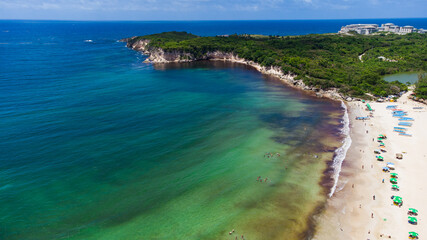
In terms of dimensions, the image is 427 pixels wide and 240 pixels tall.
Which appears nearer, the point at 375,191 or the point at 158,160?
the point at 375,191

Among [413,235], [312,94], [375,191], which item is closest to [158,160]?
[375,191]

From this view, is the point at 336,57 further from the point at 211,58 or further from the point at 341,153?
the point at 341,153

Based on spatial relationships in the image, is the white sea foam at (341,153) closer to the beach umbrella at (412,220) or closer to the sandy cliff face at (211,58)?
the beach umbrella at (412,220)

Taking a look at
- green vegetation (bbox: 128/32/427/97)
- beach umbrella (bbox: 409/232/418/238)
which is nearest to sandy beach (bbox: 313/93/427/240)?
beach umbrella (bbox: 409/232/418/238)

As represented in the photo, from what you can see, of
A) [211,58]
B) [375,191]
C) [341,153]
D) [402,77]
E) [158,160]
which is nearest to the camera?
[375,191]

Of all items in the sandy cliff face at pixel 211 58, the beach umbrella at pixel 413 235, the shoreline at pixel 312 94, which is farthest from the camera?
the sandy cliff face at pixel 211 58

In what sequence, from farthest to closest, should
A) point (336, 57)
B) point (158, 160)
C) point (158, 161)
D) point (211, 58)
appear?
1. point (211, 58)
2. point (336, 57)
3. point (158, 160)
4. point (158, 161)

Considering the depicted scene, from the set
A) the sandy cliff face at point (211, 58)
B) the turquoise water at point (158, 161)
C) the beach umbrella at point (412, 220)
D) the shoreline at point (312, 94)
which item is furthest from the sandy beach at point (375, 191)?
the sandy cliff face at point (211, 58)
